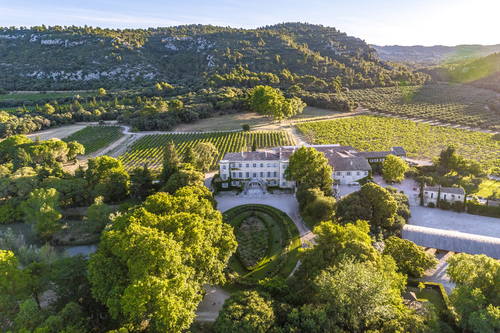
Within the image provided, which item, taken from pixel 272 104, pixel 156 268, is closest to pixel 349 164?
pixel 156 268

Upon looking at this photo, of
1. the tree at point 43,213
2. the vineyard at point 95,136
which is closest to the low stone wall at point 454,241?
the tree at point 43,213

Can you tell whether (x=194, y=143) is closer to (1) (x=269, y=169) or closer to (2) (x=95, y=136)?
(1) (x=269, y=169)

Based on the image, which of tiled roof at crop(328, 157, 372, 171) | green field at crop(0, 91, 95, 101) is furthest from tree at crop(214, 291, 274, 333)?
green field at crop(0, 91, 95, 101)

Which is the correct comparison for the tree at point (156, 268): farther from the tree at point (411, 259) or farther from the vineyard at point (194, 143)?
the vineyard at point (194, 143)

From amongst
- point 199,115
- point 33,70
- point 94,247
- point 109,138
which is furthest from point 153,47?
point 94,247

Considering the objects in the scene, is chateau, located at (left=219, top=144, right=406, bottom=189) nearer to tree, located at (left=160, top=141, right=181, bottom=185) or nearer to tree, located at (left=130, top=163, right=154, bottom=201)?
tree, located at (left=160, top=141, right=181, bottom=185)

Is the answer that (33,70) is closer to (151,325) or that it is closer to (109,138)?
(109,138)
